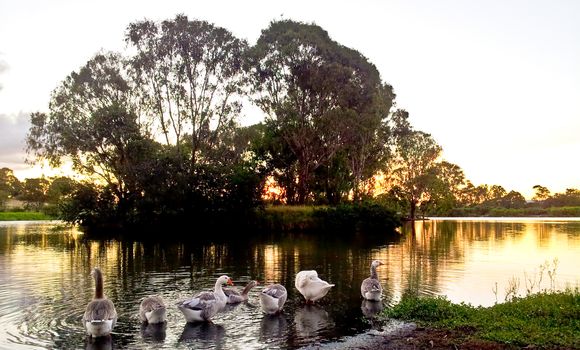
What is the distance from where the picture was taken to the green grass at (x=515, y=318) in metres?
11.9

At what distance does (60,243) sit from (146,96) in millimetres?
25043

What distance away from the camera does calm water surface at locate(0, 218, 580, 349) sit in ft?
47.0

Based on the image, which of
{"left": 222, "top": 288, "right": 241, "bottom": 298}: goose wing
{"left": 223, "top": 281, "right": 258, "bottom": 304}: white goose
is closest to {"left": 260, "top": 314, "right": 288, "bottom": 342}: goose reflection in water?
{"left": 223, "top": 281, "right": 258, "bottom": 304}: white goose

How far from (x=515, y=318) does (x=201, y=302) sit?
26.9 ft

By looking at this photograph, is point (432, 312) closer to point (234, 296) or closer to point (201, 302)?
point (201, 302)

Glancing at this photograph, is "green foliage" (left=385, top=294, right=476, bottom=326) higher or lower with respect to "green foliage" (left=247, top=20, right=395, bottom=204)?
lower

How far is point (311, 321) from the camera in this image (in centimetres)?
1598

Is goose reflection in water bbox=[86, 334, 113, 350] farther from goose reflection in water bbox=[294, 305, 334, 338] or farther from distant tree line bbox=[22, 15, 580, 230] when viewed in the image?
distant tree line bbox=[22, 15, 580, 230]

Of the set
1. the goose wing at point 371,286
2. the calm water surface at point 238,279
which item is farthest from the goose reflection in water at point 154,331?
the goose wing at point 371,286

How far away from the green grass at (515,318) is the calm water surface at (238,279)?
158 centimetres

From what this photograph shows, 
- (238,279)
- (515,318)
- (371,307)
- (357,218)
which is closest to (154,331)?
(371,307)

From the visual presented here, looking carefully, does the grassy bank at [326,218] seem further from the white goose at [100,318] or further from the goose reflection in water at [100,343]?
the goose reflection in water at [100,343]

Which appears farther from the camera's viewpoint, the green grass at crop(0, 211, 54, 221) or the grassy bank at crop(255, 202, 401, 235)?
the green grass at crop(0, 211, 54, 221)

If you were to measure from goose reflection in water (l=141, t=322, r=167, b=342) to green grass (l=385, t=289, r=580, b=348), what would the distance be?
6.39 m
